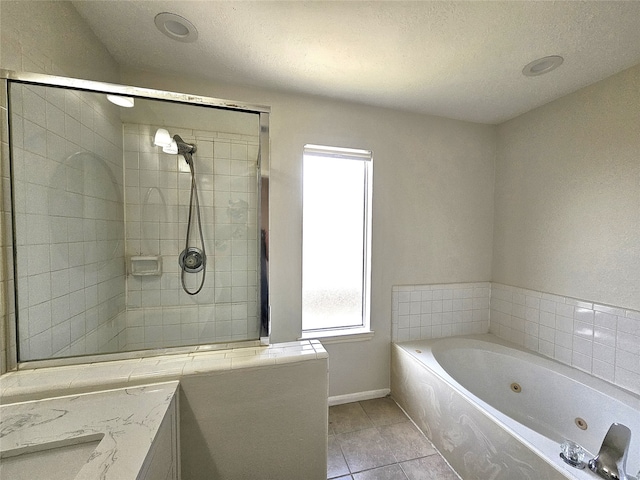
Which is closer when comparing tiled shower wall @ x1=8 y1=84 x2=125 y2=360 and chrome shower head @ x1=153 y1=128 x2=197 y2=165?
tiled shower wall @ x1=8 y1=84 x2=125 y2=360

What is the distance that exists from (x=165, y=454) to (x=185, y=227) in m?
1.26

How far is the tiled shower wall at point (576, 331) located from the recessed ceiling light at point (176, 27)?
2957mm

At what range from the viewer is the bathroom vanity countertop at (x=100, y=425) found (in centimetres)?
67

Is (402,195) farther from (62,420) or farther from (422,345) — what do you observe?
(62,420)

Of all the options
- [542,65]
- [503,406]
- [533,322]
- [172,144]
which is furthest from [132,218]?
[533,322]

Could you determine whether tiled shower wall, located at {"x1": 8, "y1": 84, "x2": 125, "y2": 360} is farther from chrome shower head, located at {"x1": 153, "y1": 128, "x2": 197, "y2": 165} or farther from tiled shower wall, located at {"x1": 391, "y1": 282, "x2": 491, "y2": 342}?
tiled shower wall, located at {"x1": 391, "y1": 282, "x2": 491, "y2": 342}

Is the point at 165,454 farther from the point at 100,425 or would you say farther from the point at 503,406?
the point at 503,406

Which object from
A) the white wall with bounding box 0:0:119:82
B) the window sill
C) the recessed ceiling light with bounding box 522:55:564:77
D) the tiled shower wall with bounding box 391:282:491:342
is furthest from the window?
the white wall with bounding box 0:0:119:82

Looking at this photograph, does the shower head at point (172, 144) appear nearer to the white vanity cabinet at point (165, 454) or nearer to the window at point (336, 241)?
the window at point (336, 241)

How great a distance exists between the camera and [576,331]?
5.80 ft

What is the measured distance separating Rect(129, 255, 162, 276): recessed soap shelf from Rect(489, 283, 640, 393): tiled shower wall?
288 cm

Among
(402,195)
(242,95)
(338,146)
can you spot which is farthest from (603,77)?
(242,95)

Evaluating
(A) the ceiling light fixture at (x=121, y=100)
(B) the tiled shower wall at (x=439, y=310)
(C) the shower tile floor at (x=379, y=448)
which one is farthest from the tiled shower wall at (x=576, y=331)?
(A) the ceiling light fixture at (x=121, y=100)

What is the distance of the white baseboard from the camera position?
82.2 inches
